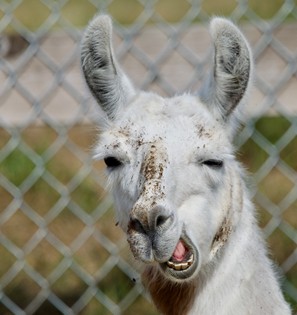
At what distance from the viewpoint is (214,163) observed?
2719mm

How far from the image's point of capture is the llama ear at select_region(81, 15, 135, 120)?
2846mm

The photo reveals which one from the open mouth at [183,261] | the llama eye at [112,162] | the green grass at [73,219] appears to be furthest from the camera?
the green grass at [73,219]

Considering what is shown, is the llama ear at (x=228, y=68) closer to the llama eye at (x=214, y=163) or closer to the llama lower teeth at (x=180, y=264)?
the llama eye at (x=214, y=163)

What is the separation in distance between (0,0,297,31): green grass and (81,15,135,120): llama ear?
2741 millimetres

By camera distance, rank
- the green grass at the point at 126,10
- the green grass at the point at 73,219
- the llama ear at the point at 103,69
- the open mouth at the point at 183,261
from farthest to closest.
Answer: the green grass at the point at 126,10
the green grass at the point at 73,219
the llama ear at the point at 103,69
the open mouth at the point at 183,261

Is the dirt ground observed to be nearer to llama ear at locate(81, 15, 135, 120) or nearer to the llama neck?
llama ear at locate(81, 15, 135, 120)

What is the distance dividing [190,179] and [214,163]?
0.08 m

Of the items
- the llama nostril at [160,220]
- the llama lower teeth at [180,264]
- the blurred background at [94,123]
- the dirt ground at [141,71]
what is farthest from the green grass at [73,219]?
the llama nostril at [160,220]

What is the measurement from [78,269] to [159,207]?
156 cm

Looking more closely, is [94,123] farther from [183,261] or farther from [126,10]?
[126,10]

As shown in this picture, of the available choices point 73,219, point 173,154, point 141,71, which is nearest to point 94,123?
point 141,71

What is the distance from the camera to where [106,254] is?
4277 mm

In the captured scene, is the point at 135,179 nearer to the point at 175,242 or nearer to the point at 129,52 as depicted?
the point at 175,242

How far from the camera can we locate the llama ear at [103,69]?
285 cm
